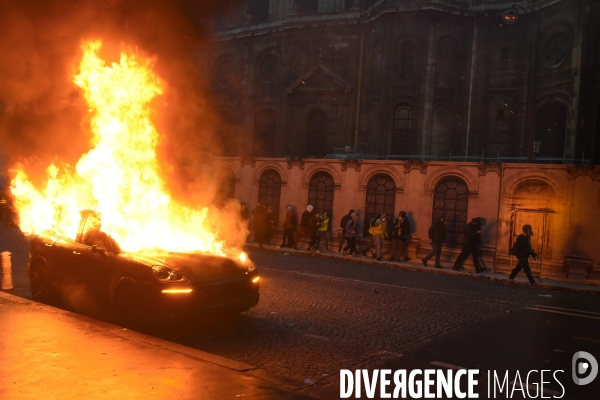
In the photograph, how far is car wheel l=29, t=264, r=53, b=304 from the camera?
30.1 ft

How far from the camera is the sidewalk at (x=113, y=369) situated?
505 centimetres

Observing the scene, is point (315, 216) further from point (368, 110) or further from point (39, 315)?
point (39, 315)

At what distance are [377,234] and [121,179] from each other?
38.7ft

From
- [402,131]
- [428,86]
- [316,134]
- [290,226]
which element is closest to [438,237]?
[290,226]

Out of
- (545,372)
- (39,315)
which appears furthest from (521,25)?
(39,315)

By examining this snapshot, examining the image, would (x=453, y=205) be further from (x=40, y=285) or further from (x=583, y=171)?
(x=40, y=285)

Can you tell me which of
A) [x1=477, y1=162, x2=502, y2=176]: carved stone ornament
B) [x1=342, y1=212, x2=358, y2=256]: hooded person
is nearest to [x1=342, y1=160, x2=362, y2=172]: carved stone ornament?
[x1=342, y1=212, x2=358, y2=256]: hooded person

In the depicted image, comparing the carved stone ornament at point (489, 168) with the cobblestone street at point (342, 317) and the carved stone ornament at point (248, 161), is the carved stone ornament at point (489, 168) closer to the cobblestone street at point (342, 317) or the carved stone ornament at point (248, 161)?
the cobblestone street at point (342, 317)

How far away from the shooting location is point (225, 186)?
1089 inches

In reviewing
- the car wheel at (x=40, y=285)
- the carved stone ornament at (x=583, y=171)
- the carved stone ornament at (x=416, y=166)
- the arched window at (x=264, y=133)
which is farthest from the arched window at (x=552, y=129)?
the car wheel at (x=40, y=285)

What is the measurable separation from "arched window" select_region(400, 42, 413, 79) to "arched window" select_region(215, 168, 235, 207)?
10.3 metres

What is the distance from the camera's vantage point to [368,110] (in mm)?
30078

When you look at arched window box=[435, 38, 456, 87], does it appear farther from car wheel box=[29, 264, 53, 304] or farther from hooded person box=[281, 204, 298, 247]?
car wheel box=[29, 264, 53, 304]

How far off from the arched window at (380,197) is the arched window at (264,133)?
12.0 metres
